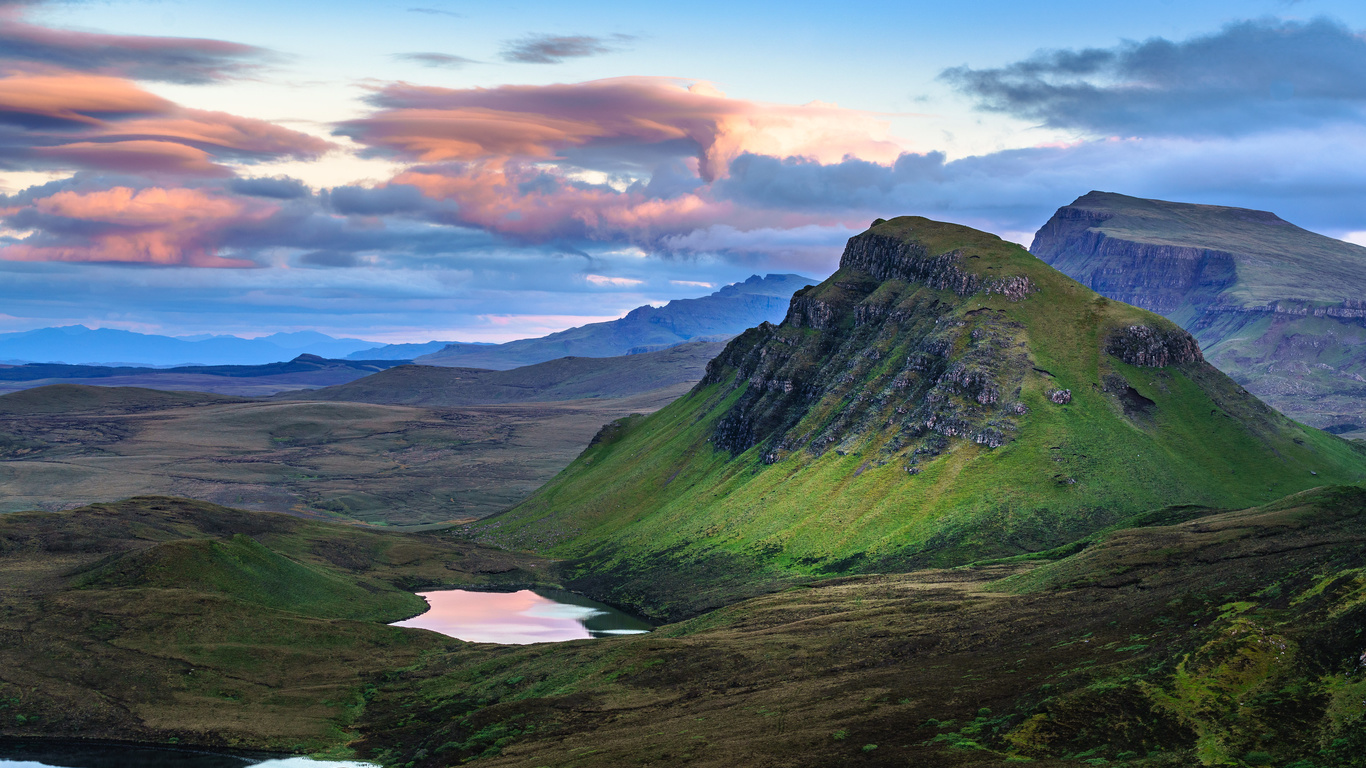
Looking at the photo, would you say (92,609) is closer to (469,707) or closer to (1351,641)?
(469,707)

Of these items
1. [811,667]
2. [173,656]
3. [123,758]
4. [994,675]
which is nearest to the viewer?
[994,675]

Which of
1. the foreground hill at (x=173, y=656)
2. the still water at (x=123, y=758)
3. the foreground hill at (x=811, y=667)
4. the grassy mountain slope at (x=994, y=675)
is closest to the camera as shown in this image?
the grassy mountain slope at (x=994, y=675)

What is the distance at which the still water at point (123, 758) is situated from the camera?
4621 inches

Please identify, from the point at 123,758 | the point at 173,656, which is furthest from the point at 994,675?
the point at 173,656

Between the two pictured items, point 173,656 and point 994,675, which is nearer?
point 994,675

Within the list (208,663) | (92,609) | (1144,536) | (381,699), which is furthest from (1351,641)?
(92,609)

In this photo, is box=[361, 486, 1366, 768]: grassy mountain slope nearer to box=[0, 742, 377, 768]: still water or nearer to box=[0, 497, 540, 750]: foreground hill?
box=[0, 742, 377, 768]: still water

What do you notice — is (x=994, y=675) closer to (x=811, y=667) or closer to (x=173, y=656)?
(x=811, y=667)

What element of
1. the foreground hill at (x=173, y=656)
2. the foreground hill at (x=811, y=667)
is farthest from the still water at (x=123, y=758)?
the foreground hill at (x=811, y=667)

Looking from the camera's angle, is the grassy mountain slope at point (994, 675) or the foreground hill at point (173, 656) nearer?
the grassy mountain slope at point (994, 675)

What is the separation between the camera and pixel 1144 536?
14738cm

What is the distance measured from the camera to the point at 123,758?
120438 mm

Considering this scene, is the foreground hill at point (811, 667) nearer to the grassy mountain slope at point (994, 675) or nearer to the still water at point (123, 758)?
the grassy mountain slope at point (994, 675)

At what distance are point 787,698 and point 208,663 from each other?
94.0 m
